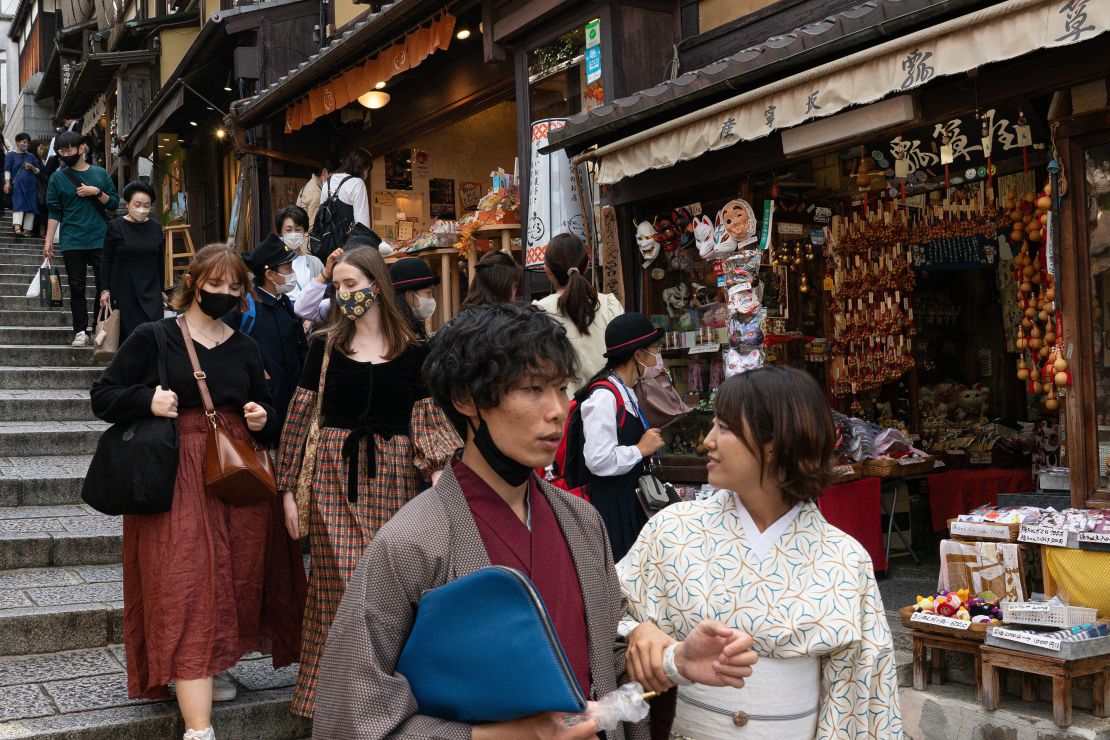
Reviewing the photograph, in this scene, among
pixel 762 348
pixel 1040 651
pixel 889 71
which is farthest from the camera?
pixel 762 348

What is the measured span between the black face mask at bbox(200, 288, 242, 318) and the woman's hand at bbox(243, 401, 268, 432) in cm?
44

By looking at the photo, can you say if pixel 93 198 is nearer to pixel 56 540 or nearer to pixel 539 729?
pixel 56 540

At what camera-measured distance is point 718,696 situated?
9.16 ft

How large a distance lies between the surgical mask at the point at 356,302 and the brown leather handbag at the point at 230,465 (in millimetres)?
714

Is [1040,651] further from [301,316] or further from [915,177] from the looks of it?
[301,316]

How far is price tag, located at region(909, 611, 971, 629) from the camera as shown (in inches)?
228

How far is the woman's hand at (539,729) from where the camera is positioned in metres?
2.02

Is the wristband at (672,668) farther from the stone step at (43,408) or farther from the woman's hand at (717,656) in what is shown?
the stone step at (43,408)

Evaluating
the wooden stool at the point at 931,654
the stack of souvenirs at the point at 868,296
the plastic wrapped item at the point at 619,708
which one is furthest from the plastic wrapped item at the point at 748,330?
the plastic wrapped item at the point at 619,708

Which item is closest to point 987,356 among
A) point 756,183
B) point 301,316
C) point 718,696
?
point 756,183

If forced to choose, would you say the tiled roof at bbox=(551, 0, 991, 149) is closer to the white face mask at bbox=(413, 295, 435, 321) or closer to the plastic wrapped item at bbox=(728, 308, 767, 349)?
the plastic wrapped item at bbox=(728, 308, 767, 349)

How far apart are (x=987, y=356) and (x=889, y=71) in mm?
6184

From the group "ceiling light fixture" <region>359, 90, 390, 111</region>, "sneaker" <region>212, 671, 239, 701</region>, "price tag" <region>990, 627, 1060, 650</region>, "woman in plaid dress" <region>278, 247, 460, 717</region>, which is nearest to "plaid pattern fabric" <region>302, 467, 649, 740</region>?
"woman in plaid dress" <region>278, 247, 460, 717</region>

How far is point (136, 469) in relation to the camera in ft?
14.8
